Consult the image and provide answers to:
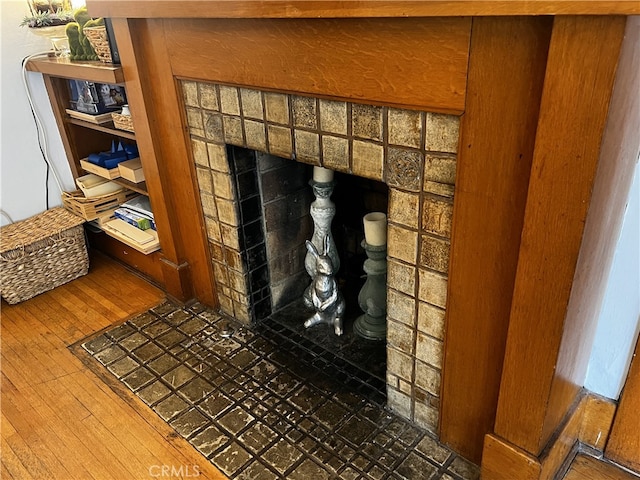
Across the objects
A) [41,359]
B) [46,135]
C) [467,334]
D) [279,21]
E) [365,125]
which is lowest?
[41,359]

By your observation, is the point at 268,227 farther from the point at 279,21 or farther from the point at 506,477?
the point at 506,477

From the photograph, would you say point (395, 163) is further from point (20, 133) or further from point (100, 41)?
point (20, 133)

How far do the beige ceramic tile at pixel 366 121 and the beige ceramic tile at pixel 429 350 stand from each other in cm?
54

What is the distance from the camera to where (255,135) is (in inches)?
62.2

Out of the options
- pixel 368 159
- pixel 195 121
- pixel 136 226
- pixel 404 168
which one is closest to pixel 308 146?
pixel 368 159

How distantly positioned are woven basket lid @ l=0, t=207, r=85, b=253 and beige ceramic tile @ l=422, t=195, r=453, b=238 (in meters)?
1.72

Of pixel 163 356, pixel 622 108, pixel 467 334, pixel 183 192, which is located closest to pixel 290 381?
pixel 163 356

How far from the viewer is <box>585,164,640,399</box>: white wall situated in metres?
1.21

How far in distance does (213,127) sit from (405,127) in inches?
30.2

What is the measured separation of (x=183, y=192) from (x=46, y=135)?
3.04ft

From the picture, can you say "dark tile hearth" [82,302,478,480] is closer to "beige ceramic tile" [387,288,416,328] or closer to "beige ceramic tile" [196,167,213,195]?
"beige ceramic tile" [387,288,416,328]

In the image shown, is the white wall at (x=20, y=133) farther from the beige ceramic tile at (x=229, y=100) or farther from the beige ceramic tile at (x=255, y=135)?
the beige ceramic tile at (x=255, y=135)

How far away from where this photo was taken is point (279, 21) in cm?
131

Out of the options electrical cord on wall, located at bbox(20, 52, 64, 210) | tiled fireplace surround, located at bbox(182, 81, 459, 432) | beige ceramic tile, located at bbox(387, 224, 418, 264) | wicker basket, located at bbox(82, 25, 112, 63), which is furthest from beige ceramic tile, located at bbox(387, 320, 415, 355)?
electrical cord on wall, located at bbox(20, 52, 64, 210)
